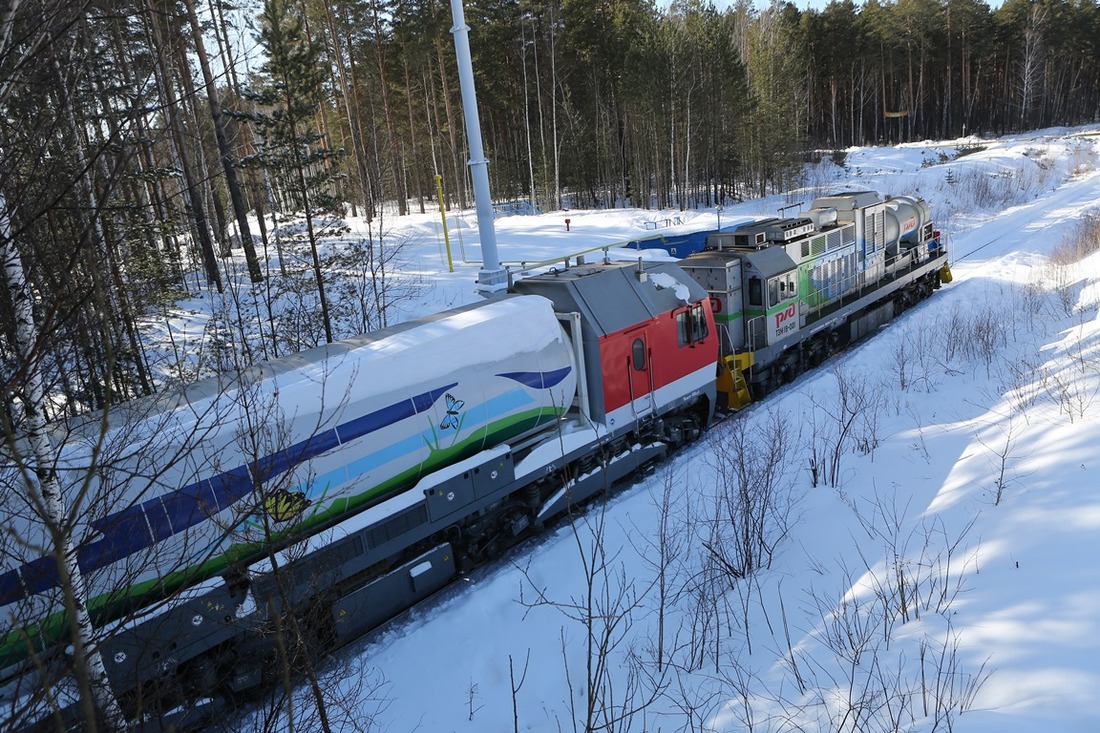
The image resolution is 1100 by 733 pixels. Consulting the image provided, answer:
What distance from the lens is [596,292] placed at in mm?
10148

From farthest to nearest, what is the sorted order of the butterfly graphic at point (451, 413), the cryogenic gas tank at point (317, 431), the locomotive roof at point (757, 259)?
the locomotive roof at point (757, 259)
the butterfly graphic at point (451, 413)
the cryogenic gas tank at point (317, 431)

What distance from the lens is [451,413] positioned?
8.27m

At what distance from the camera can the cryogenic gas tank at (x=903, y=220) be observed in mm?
19844

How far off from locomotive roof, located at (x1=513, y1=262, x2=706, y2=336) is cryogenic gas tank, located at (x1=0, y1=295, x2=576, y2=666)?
60 centimetres

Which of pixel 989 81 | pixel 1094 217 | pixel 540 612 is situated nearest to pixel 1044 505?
pixel 540 612

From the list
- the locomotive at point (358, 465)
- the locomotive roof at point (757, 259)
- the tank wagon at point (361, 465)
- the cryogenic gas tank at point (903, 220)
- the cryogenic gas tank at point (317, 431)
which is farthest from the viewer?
the cryogenic gas tank at point (903, 220)

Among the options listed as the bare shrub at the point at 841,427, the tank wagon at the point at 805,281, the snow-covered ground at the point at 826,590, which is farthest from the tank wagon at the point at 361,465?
the tank wagon at the point at 805,281

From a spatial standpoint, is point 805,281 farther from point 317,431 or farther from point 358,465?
point 317,431

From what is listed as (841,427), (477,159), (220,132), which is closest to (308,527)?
(841,427)

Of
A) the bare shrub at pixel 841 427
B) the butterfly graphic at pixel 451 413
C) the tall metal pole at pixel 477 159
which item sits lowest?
the bare shrub at pixel 841 427

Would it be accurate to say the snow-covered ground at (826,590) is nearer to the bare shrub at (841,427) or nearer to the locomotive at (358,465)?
the bare shrub at (841,427)

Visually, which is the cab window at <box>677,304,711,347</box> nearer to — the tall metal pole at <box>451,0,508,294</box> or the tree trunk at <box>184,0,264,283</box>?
the tall metal pole at <box>451,0,508,294</box>

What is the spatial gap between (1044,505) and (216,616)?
25.2 feet

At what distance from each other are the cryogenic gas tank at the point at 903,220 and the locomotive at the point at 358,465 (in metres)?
8.89
